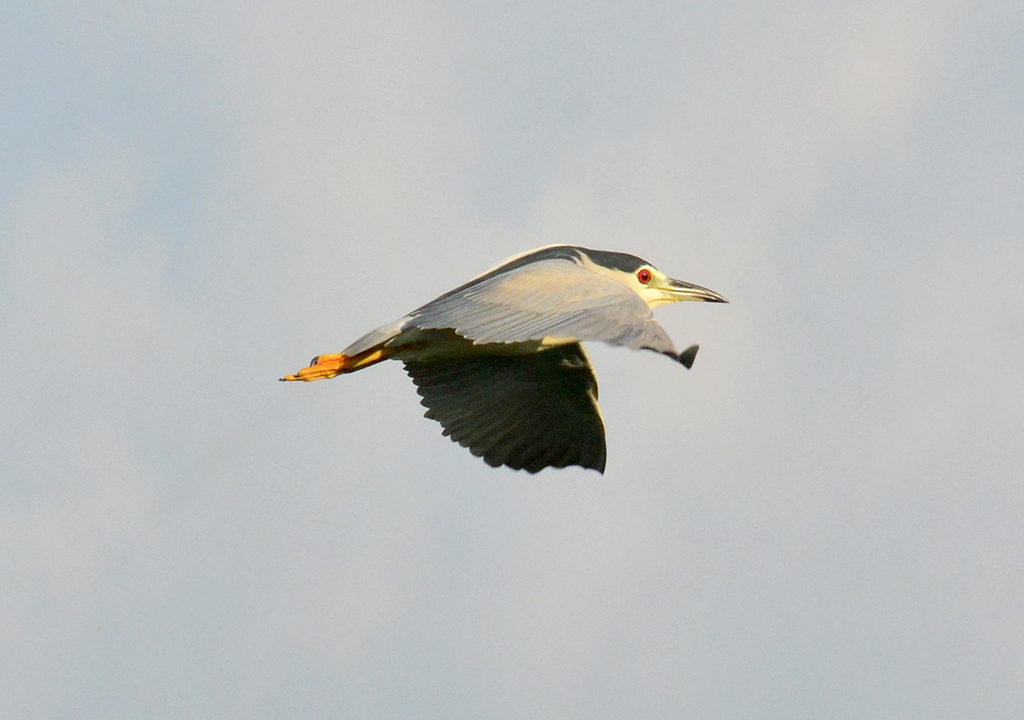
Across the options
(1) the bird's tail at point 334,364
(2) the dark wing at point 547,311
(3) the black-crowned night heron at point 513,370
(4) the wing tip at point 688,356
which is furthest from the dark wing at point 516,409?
(4) the wing tip at point 688,356

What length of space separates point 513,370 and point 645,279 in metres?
1.16

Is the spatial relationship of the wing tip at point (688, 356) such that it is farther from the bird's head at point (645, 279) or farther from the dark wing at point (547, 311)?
the bird's head at point (645, 279)

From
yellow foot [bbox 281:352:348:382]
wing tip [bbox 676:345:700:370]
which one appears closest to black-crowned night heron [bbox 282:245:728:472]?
yellow foot [bbox 281:352:348:382]

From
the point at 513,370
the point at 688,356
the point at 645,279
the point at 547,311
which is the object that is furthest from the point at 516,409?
the point at 688,356

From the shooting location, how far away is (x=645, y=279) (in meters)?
10.2

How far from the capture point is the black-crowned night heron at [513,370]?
357 inches

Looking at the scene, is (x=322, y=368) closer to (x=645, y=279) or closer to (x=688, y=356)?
(x=645, y=279)

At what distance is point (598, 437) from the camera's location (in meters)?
10.2

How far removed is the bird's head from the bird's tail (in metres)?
1.57

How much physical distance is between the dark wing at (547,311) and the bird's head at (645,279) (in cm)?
91

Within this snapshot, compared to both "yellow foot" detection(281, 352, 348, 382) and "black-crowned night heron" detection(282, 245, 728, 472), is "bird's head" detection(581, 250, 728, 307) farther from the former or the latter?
"yellow foot" detection(281, 352, 348, 382)

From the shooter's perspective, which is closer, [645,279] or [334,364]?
[334,364]

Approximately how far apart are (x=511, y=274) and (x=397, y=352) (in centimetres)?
127

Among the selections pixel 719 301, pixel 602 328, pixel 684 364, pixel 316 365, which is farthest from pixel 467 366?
pixel 684 364
